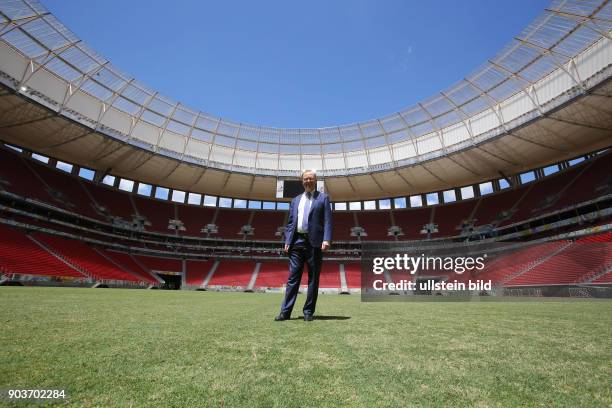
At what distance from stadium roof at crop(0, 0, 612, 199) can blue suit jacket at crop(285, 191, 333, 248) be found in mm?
23793

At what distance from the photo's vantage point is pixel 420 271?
8500mm

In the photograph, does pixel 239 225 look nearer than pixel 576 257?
No

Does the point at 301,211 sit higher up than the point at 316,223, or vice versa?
the point at 301,211

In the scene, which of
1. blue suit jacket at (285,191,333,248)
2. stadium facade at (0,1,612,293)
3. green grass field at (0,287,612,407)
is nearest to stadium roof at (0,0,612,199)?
stadium facade at (0,1,612,293)

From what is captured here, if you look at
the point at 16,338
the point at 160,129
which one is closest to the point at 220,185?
the point at 160,129

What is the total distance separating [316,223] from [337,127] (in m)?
31.1

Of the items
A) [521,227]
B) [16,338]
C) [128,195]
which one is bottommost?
[16,338]

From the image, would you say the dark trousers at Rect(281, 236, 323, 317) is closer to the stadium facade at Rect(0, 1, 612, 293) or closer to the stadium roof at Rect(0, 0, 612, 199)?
the stadium facade at Rect(0, 1, 612, 293)

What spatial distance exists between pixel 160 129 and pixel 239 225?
1606cm

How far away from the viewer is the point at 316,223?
426 centimetres

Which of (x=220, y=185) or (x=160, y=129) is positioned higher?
(x=160, y=129)

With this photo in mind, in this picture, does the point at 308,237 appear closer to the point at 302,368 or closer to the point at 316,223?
the point at 316,223

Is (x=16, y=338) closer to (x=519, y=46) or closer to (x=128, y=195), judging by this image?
(x=519, y=46)

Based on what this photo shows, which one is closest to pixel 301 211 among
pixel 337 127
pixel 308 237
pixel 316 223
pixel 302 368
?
pixel 316 223
